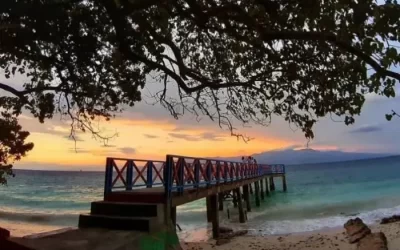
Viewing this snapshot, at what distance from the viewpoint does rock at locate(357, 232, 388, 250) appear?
1046cm

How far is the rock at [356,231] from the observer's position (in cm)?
1284

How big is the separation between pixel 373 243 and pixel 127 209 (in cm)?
665

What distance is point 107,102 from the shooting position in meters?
10.5

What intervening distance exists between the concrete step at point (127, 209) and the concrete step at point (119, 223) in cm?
37

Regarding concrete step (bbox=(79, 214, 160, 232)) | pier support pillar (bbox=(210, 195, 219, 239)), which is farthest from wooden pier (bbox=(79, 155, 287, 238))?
pier support pillar (bbox=(210, 195, 219, 239))

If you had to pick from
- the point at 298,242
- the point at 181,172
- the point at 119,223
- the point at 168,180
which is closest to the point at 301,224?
the point at 298,242

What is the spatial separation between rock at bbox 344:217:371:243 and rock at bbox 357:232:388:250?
0.75 meters

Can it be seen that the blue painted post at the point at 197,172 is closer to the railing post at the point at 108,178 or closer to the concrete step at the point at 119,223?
the railing post at the point at 108,178

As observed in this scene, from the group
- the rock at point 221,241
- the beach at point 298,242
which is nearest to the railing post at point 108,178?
the beach at point 298,242

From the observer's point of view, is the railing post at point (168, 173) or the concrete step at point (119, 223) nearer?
the concrete step at point (119, 223)

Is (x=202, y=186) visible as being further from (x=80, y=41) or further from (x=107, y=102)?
(x=80, y=41)

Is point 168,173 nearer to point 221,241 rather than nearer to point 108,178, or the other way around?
point 108,178

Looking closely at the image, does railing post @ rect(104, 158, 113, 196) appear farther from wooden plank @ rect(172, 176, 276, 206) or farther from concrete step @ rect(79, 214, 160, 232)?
wooden plank @ rect(172, 176, 276, 206)

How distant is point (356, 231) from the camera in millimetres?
13602
